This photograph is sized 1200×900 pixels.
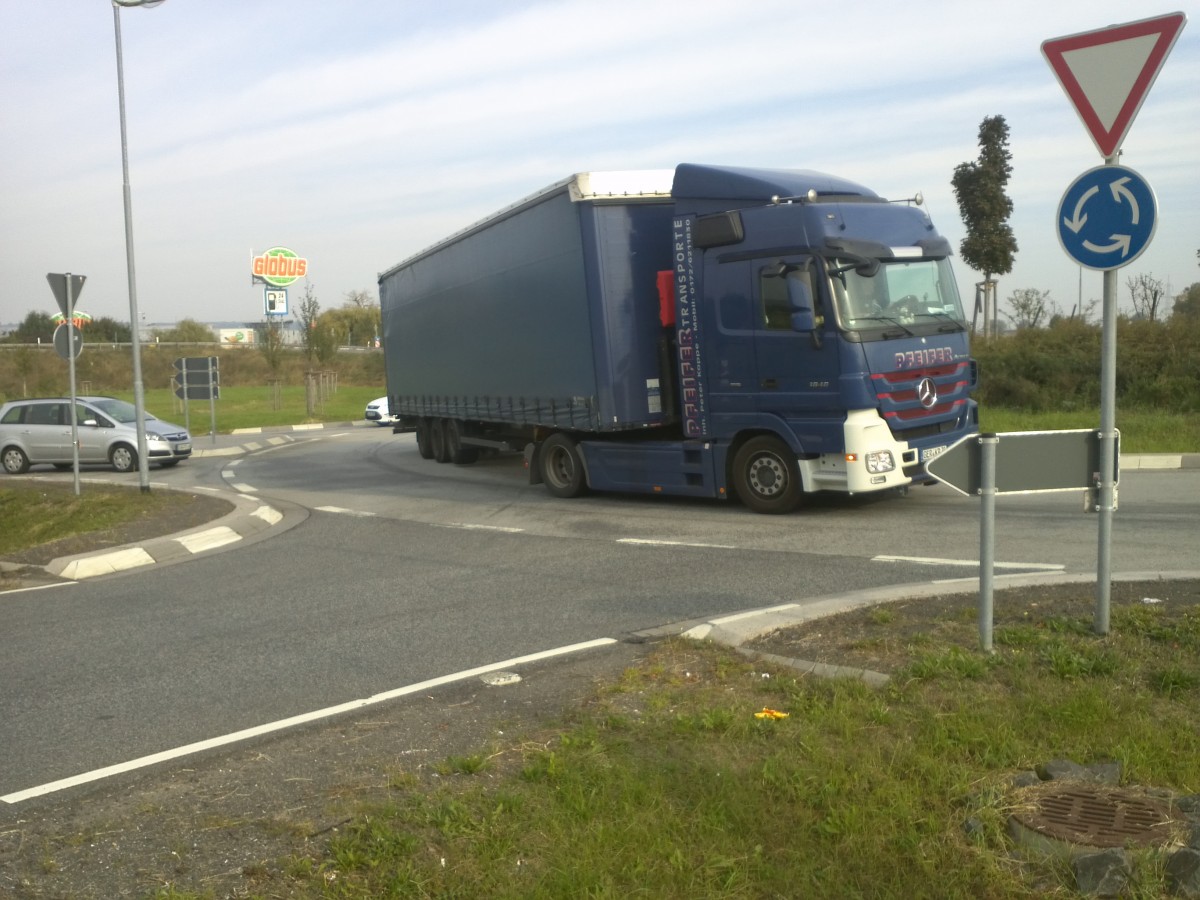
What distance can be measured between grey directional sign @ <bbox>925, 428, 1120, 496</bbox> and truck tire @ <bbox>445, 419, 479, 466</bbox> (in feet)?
52.0

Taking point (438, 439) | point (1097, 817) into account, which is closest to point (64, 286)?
point (438, 439)

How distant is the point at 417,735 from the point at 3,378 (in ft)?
194

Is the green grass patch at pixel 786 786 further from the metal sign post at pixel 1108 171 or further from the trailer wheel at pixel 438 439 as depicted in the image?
the trailer wheel at pixel 438 439

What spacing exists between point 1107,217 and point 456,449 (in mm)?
16687

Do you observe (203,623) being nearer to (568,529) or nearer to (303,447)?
(568,529)

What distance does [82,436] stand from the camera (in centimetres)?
2422

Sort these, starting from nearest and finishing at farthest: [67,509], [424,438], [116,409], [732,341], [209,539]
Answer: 1. [732,341]
2. [209,539]
3. [67,509]
4. [424,438]
5. [116,409]

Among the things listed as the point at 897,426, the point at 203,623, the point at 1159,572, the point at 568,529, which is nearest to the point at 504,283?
the point at 568,529

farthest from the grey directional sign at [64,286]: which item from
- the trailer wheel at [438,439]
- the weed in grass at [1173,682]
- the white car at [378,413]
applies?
the white car at [378,413]

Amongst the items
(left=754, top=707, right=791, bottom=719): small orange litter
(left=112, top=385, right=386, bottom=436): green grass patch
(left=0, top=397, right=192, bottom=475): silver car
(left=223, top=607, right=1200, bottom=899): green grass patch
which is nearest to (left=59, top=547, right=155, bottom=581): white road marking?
(left=223, top=607, right=1200, bottom=899): green grass patch

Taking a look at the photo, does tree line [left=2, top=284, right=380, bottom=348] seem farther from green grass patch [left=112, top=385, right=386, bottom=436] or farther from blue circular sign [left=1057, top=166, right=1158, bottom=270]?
blue circular sign [left=1057, top=166, right=1158, bottom=270]

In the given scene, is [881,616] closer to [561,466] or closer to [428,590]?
[428,590]

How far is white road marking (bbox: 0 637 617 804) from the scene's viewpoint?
4.83 m

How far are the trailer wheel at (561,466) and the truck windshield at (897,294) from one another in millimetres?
4660
